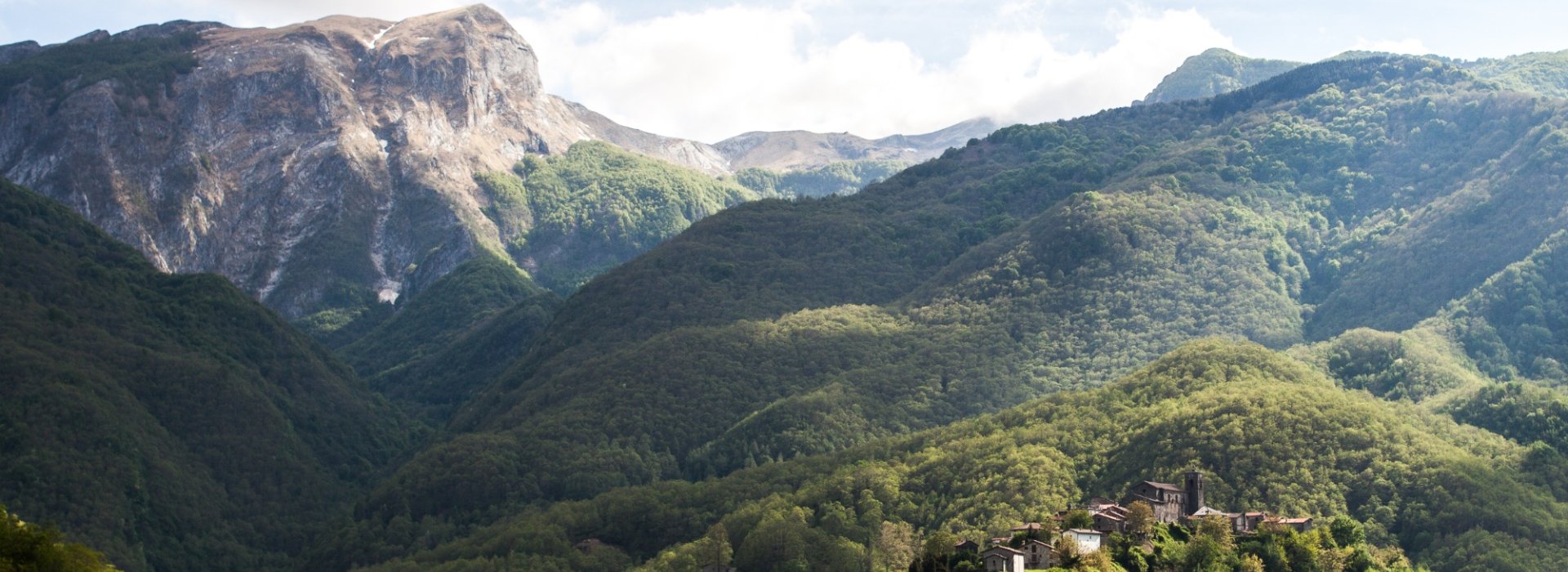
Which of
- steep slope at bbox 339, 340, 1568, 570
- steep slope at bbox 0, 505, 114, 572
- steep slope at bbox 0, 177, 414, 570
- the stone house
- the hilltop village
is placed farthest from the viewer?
steep slope at bbox 0, 177, 414, 570

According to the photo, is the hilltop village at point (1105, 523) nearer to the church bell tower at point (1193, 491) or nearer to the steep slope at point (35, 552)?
the church bell tower at point (1193, 491)

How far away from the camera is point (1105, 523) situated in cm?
11425

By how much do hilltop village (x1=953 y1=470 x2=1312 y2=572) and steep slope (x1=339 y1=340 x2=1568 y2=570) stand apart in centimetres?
1047

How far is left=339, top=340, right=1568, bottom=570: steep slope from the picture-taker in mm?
141000

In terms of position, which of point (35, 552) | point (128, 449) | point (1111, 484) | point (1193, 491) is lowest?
point (1111, 484)

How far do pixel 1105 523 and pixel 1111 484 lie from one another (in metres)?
35.3

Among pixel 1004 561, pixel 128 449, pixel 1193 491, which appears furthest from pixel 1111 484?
pixel 128 449

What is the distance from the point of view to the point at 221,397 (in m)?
198

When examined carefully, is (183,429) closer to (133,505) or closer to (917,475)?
(133,505)

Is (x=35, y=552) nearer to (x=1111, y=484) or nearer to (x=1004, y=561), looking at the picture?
(x=1004, y=561)

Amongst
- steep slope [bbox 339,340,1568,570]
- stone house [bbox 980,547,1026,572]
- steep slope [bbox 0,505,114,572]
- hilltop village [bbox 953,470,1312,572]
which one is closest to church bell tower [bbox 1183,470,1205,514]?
hilltop village [bbox 953,470,1312,572]

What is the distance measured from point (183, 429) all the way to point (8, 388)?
22.8 meters

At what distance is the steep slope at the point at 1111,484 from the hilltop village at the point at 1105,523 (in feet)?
34.3

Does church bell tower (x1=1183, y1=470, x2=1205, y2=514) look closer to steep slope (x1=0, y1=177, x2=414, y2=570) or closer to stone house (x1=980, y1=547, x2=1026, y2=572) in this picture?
stone house (x1=980, y1=547, x2=1026, y2=572)
